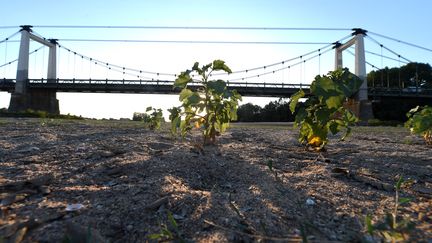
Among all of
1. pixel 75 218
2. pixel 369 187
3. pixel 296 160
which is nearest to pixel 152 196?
pixel 75 218

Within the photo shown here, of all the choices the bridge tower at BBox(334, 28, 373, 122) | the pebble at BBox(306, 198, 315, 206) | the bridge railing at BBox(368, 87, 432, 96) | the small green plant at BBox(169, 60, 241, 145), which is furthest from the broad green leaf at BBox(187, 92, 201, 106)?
the bridge railing at BBox(368, 87, 432, 96)

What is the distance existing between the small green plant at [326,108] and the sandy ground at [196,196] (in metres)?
0.36

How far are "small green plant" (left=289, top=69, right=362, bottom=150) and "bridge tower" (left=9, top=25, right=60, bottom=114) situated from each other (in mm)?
48643

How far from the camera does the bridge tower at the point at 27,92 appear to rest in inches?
1915

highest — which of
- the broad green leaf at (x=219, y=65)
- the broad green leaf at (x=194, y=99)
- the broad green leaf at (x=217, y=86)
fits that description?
the broad green leaf at (x=219, y=65)

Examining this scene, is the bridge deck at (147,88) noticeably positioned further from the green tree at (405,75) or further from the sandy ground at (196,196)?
the sandy ground at (196,196)

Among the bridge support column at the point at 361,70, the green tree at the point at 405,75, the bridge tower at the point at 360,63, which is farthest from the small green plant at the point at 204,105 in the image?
the green tree at the point at 405,75

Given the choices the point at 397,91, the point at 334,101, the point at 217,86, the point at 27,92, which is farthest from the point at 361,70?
the point at 334,101

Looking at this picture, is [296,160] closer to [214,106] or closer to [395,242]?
[214,106]

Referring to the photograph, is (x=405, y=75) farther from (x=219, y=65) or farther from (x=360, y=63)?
(x=219, y=65)

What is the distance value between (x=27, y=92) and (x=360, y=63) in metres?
38.8

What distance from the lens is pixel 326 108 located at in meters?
3.48

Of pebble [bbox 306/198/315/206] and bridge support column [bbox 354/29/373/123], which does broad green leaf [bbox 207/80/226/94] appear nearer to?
pebble [bbox 306/198/315/206]

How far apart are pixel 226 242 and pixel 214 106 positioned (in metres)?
2.72
